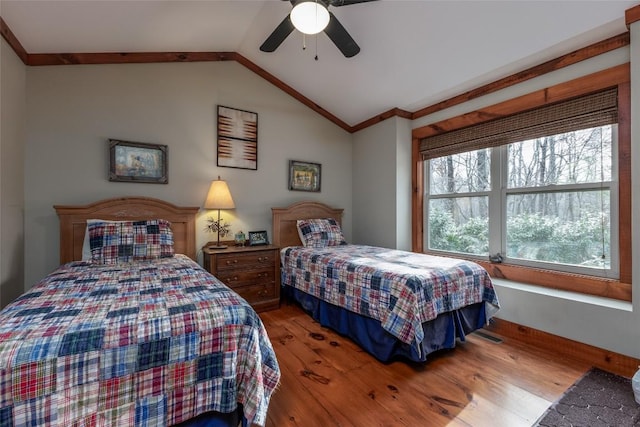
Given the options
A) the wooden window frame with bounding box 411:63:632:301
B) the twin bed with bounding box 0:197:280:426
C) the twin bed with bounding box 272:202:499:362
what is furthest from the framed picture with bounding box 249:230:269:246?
the wooden window frame with bounding box 411:63:632:301

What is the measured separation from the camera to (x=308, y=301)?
9.78 ft

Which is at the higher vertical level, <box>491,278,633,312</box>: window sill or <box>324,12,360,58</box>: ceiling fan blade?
<box>324,12,360,58</box>: ceiling fan blade

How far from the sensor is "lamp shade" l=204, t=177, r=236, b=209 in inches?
120

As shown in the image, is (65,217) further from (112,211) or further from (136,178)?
(136,178)

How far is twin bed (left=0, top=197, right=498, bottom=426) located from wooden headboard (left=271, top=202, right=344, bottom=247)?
3.71 ft

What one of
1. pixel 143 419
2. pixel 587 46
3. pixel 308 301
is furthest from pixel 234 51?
pixel 143 419

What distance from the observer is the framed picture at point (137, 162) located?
110 inches

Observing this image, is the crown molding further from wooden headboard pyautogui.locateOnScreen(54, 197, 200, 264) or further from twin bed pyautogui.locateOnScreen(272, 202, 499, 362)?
twin bed pyautogui.locateOnScreen(272, 202, 499, 362)

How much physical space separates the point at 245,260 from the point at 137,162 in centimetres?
147

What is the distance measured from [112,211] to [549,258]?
4023 millimetres

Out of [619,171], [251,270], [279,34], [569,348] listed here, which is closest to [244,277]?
[251,270]

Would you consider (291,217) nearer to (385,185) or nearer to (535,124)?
(385,185)

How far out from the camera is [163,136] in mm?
3039

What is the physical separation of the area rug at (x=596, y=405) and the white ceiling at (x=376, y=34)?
2.41 meters
